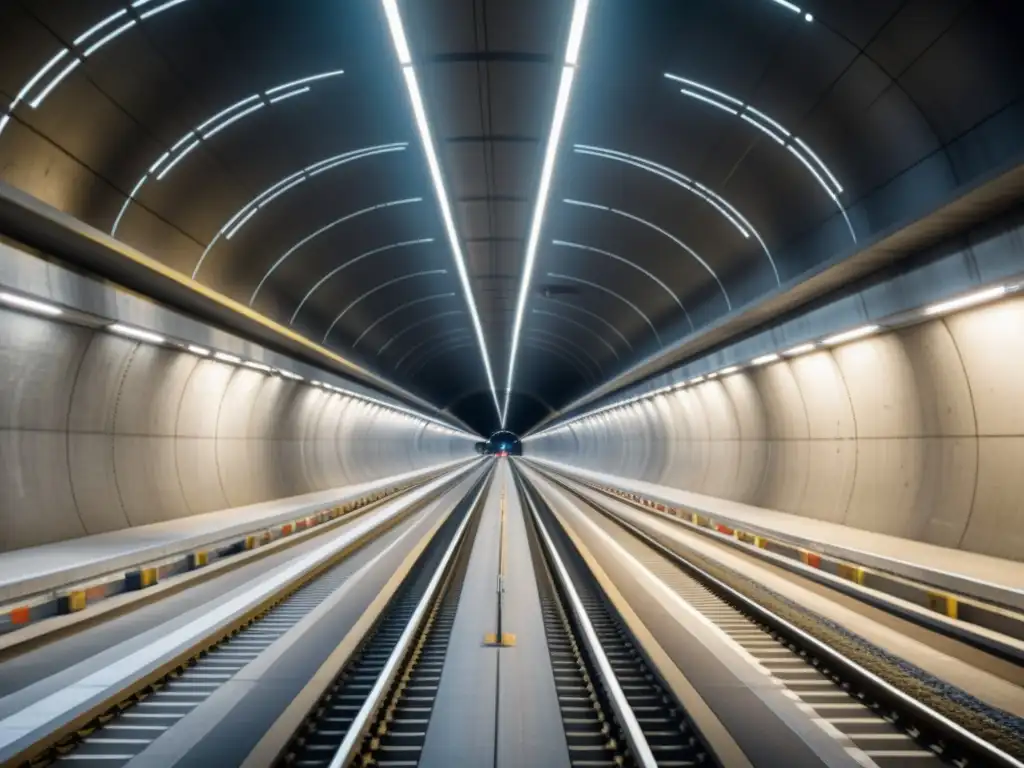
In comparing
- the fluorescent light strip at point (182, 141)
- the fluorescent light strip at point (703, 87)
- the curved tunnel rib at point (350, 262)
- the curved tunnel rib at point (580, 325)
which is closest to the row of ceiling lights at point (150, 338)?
the curved tunnel rib at point (350, 262)

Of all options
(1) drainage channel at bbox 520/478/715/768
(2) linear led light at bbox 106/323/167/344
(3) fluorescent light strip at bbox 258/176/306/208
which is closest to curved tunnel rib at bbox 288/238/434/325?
(3) fluorescent light strip at bbox 258/176/306/208

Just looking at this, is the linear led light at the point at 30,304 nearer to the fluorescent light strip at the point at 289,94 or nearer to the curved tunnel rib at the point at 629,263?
the fluorescent light strip at the point at 289,94

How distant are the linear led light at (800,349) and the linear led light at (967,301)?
3.12 meters

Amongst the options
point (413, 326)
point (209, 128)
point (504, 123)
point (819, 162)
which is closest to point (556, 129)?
point (504, 123)

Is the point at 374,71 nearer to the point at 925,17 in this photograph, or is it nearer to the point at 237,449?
the point at 925,17

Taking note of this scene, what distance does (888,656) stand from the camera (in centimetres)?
723

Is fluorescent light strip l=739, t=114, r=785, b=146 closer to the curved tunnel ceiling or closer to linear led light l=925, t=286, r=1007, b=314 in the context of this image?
the curved tunnel ceiling

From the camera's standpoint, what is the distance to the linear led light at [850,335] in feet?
33.4

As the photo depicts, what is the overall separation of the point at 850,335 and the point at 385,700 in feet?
27.0

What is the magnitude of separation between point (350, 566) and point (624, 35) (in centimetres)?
981

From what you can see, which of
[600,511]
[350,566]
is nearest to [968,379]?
[350,566]

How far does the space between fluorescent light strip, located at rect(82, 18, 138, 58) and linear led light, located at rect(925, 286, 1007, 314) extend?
29.0 ft

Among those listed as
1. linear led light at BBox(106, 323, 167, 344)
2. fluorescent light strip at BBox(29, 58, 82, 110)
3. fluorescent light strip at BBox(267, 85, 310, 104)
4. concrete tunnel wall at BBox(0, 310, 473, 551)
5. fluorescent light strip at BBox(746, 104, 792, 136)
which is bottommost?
concrete tunnel wall at BBox(0, 310, 473, 551)

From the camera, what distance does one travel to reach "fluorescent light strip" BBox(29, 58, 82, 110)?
7047 mm
